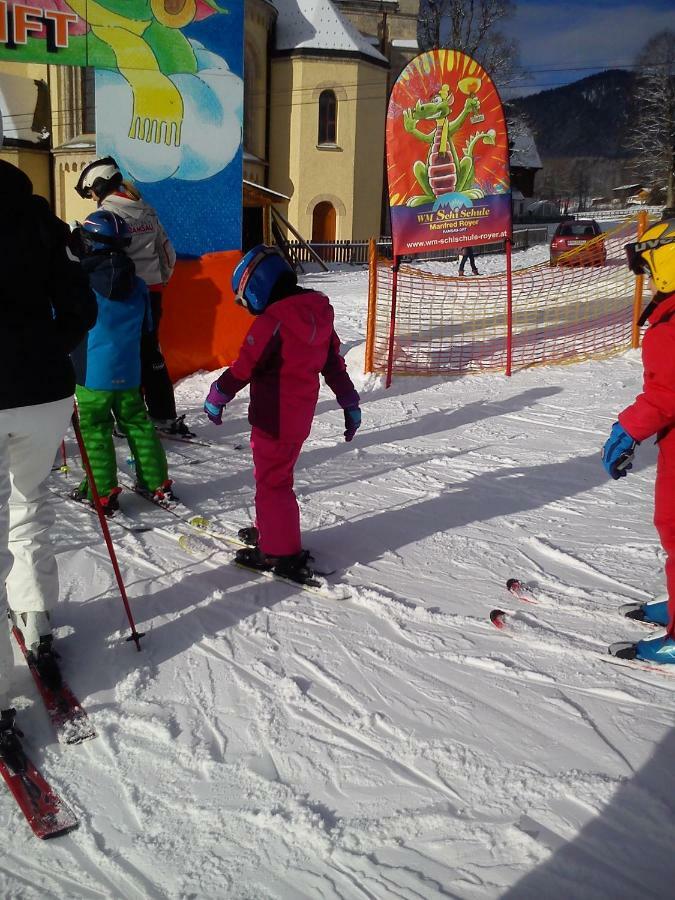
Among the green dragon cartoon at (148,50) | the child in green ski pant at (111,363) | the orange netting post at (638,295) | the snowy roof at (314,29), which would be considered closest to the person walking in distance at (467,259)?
the orange netting post at (638,295)

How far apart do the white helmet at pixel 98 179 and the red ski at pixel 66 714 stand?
150 inches

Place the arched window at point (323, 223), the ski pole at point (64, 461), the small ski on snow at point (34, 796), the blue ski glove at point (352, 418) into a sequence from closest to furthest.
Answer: the small ski on snow at point (34, 796) → the blue ski glove at point (352, 418) → the ski pole at point (64, 461) → the arched window at point (323, 223)

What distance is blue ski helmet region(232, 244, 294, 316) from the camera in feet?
11.6

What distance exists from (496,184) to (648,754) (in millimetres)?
6760

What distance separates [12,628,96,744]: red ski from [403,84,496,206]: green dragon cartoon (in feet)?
21.5

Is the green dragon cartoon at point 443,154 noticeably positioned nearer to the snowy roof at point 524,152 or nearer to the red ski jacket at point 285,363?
the red ski jacket at point 285,363

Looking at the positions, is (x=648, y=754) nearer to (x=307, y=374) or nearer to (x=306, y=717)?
(x=306, y=717)

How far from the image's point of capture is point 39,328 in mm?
2594

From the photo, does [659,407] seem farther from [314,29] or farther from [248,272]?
[314,29]

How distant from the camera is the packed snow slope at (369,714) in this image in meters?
2.13

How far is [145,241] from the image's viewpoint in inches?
246

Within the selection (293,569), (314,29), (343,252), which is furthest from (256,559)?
(314,29)

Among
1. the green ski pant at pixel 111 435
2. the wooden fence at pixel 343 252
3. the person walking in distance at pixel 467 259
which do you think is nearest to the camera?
the green ski pant at pixel 111 435

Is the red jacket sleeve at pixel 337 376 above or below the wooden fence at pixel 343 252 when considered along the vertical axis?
below
